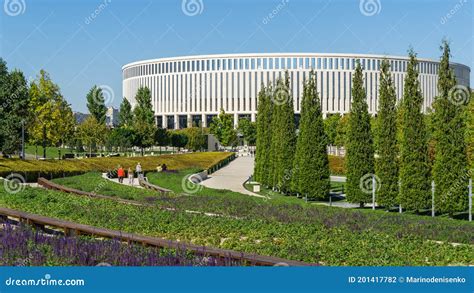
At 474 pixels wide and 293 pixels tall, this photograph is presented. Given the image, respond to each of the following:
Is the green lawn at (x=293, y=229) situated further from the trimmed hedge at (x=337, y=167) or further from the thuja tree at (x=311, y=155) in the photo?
the trimmed hedge at (x=337, y=167)

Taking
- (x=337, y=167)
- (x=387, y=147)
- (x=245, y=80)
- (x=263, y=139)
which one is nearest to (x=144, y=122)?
(x=337, y=167)

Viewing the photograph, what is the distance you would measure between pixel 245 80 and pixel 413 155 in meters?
105

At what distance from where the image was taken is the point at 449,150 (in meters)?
22.3

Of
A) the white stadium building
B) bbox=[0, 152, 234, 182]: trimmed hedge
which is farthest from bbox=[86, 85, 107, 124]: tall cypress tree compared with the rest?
the white stadium building

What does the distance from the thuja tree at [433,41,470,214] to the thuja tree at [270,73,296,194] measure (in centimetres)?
949

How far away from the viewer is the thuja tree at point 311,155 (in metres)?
27.4

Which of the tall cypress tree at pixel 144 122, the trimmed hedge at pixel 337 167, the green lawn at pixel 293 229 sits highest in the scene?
the tall cypress tree at pixel 144 122

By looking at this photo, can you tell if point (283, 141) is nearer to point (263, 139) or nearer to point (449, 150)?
point (263, 139)

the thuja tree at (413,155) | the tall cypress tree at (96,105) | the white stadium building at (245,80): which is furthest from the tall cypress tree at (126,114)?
the thuja tree at (413,155)

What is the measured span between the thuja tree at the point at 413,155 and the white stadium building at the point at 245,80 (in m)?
99.6

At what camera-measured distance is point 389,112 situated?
24.7 metres

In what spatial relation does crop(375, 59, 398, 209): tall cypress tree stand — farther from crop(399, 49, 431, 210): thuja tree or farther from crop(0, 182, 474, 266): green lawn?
crop(0, 182, 474, 266): green lawn

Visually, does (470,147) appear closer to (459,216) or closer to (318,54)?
(459,216)

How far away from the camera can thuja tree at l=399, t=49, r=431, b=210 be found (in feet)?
75.2
